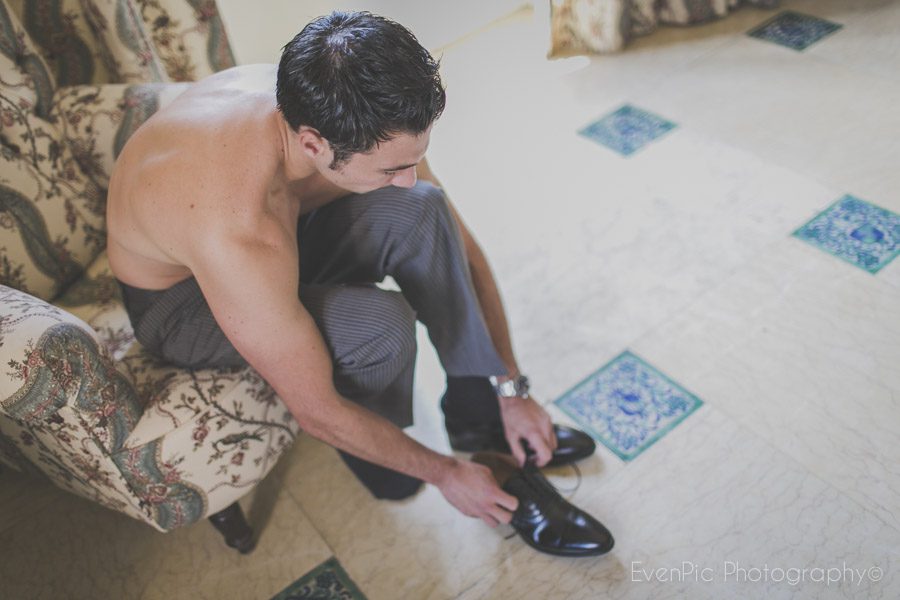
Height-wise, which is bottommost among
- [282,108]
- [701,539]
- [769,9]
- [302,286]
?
[701,539]

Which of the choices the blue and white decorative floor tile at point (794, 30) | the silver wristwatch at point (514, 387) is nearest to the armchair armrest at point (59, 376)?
the silver wristwatch at point (514, 387)

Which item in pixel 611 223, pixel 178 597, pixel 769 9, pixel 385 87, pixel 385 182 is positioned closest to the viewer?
pixel 385 87

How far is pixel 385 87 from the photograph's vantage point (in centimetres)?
90

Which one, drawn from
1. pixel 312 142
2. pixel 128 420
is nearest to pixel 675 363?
pixel 312 142

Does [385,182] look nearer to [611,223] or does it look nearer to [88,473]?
[88,473]

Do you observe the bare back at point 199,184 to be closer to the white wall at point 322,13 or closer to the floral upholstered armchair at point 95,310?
the floral upholstered armchair at point 95,310

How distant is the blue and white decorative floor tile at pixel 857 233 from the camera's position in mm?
1533

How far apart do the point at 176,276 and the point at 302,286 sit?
18 centimetres

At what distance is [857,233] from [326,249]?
103cm

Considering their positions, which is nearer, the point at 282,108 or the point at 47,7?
the point at 282,108

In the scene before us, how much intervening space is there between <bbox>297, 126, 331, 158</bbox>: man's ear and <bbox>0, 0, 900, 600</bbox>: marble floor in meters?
0.62

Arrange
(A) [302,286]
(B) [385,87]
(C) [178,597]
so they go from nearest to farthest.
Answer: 1. (B) [385,87]
2. (A) [302,286]
3. (C) [178,597]

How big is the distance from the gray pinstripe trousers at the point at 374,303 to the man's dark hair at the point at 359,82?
0.25 metres

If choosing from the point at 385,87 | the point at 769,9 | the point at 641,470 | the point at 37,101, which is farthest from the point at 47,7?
the point at 769,9
